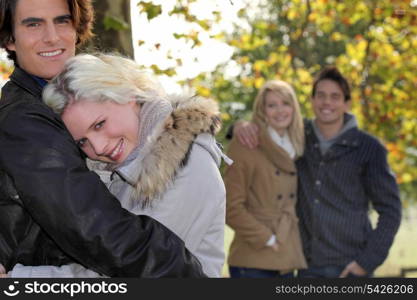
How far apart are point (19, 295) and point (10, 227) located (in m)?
0.36

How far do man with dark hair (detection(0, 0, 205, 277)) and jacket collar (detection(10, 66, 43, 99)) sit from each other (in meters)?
0.12

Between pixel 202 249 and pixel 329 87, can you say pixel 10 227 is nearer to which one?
pixel 202 249

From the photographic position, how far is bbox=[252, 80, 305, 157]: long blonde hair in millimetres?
6309

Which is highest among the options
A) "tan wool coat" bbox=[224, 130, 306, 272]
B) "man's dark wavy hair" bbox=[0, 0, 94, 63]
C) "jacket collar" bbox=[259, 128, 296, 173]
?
"man's dark wavy hair" bbox=[0, 0, 94, 63]

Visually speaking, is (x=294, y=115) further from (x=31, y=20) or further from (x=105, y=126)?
(x=105, y=126)

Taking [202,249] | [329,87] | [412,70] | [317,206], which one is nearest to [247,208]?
[317,206]

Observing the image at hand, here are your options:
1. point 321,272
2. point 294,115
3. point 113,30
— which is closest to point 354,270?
point 321,272

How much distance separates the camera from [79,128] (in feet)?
9.86

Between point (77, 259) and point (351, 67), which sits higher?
point (77, 259)

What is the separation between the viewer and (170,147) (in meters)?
2.91

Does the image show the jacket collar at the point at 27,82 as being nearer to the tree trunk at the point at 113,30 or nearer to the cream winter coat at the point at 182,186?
the cream winter coat at the point at 182,186

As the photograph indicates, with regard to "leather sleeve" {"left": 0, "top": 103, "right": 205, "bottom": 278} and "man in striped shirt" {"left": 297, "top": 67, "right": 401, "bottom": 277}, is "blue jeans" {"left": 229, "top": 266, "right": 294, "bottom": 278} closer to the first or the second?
"man in striped shirt" {"left": 297, "top": 67, "right": 401, "bottom": 277}

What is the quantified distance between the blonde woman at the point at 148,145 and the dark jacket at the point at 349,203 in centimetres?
313

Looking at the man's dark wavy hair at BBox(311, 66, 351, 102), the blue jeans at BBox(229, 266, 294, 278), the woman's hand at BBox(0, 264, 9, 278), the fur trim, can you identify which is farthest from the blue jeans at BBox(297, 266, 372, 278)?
the woman's hand at BBox(0, 264, 9, 278)
